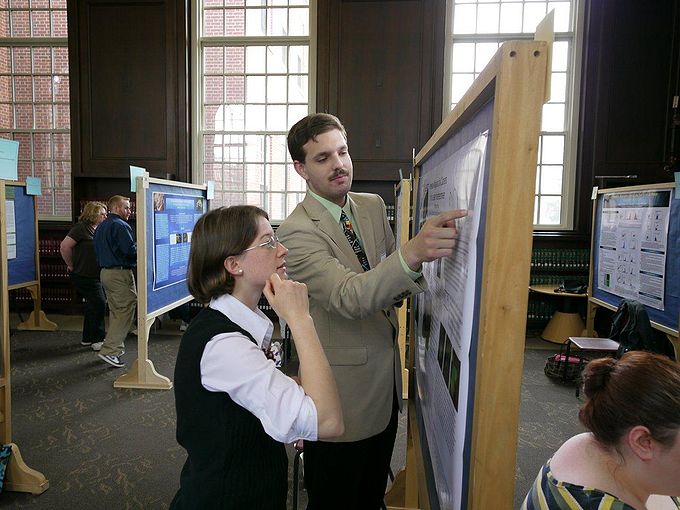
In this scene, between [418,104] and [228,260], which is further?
[418,104]

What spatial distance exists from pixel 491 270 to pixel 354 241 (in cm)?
94

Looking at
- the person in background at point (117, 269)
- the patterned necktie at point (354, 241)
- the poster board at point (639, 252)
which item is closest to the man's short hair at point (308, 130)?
the patterned necktie at point (354, 241)

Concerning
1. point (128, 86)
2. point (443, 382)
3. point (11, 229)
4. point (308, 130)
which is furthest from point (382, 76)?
point (443, 382)

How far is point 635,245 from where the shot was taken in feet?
14.8

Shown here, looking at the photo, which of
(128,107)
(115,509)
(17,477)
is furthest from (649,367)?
(128,107)

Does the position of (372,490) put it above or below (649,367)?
below

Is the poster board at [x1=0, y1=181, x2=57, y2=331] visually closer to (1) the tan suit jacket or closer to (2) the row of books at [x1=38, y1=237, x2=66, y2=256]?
(2) the row of books at [x1=38, y1=237, x2=66, y2=256]

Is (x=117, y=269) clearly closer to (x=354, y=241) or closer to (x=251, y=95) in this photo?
(x=251, y=95)

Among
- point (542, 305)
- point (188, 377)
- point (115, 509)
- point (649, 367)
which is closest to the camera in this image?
point (649, 367)

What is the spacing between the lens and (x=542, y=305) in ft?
20.5

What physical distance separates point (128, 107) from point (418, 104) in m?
3.77

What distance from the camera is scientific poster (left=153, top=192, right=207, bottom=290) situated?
416cm

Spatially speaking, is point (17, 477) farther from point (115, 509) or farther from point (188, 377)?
point (188, 377)

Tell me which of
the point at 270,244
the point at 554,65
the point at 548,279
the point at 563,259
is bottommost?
the point at 548,279
